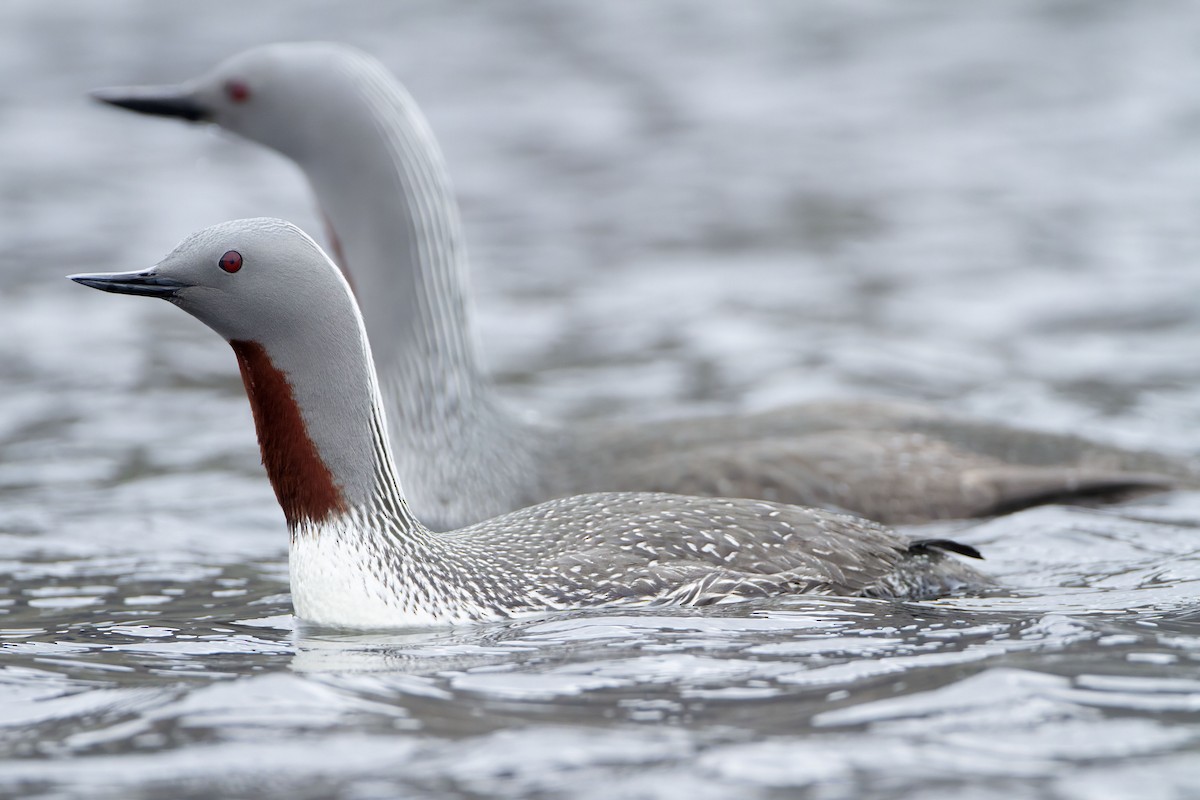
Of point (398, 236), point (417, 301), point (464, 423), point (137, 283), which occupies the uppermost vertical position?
point (398, 236)

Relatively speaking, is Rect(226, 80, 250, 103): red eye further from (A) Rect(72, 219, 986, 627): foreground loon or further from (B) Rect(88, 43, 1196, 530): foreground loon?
(A) Rect(72, 219, 986, 627): foreground loon

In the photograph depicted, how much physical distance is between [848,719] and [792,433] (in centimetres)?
331

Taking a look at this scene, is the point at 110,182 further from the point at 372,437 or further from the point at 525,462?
the point at 372,437

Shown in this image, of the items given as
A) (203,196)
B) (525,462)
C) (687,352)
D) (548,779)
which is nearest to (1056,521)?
(525,462)

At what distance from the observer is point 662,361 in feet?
38.2

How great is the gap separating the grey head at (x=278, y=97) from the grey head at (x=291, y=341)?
247 centimetres

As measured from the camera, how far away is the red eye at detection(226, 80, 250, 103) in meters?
8.45

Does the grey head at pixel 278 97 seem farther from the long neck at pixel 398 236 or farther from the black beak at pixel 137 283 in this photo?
the black beak at pixel 137 283

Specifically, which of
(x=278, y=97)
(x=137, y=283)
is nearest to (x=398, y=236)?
(x=278, y=97)

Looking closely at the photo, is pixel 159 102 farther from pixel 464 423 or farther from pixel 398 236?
pixel 464 423

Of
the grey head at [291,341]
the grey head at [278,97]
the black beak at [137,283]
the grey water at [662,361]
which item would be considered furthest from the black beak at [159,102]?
the black beak at [137,283]

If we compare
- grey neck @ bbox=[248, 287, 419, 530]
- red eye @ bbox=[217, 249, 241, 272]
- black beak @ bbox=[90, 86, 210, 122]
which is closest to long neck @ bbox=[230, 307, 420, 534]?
grey neck @ bbox=[248, 287, 419, 530]

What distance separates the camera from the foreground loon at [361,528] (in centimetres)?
580

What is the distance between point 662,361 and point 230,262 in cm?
610
